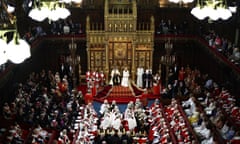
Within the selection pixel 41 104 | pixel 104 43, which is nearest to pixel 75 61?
pixel 104 43

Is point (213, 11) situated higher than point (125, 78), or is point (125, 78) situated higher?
point (213, 11)

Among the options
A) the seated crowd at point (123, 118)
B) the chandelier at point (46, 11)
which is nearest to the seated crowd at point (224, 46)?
the seated crowd at point (123, 118)

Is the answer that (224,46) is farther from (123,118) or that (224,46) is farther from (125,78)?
(123,118)

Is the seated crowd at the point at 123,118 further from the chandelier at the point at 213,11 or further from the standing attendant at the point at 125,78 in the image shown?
the chandelier at the point at 213,11

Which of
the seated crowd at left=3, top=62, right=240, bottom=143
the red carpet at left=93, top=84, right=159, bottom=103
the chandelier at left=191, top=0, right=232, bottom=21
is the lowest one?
the red carpet at left=93, top=84, right=159, bottom=103

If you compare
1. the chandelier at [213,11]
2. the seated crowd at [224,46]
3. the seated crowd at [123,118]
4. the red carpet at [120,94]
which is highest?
the chandelier at [213,11]

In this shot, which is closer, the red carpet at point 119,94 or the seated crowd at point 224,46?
the seated crowd at point 224,46

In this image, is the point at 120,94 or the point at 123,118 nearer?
the point at 123,118

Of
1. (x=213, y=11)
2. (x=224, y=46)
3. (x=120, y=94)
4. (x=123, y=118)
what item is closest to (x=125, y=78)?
(x=120, y=94)

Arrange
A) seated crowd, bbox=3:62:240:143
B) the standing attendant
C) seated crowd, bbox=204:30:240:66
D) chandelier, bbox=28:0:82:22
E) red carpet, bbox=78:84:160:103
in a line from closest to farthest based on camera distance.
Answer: chandelier, bbox=28:0:82:22 → seated crowd, bbox=3:62:240:143 → seated crowd, bbox=204:30:240:66 → red carpet, bbox=78:84:160:103 → the standing attendant

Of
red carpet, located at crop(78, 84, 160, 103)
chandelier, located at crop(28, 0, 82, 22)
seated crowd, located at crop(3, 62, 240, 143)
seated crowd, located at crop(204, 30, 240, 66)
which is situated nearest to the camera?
chandelier, located at crop(28, 0, 82, 22)

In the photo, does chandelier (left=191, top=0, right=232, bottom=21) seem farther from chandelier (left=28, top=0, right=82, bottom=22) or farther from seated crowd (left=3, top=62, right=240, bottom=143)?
seated crowd (left=3, top=62, right=240, bottom=143)

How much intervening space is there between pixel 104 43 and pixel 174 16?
19.7 ft

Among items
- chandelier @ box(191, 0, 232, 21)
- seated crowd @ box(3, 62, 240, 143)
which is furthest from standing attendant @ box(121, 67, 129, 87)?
chandelier @ box(191, 0, 232, 21)
